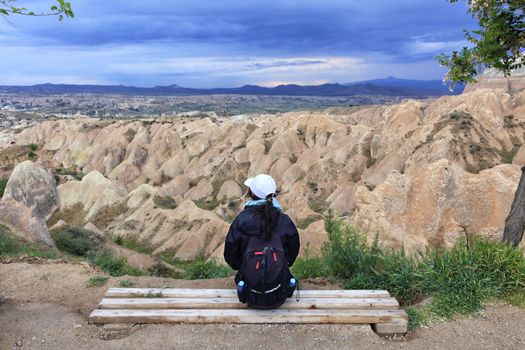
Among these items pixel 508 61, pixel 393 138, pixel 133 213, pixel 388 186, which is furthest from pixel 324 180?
pixel 508 61

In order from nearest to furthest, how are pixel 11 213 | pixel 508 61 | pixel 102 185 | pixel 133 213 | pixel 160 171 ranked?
pixel 508 61 → pixel 11 213 → pixel 133 213 → pixel 102 185 → pixel 160 171

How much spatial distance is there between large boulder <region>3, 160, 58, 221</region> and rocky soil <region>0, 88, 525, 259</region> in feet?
2.62

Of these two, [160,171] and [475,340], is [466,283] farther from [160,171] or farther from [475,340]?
[160,171]

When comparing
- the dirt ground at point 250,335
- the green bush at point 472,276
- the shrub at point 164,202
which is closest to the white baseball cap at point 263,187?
the dirt ground at point 250,335

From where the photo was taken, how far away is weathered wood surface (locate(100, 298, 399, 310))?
16.6 feet

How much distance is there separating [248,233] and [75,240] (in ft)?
53.3

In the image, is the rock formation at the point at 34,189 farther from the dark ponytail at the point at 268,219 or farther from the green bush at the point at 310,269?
the dark ponytail at the point at 268,219

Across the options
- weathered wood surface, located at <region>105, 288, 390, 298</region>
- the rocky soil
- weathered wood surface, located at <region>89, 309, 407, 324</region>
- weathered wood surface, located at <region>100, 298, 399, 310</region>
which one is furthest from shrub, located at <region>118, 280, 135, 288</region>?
the rocky soil

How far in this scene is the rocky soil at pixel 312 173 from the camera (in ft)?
50.8

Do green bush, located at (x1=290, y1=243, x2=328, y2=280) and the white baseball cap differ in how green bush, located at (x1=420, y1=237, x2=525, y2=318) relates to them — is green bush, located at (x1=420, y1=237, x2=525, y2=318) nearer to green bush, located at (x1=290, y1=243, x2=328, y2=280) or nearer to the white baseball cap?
green bush, located at (x1=290, y1=243, x2=328, y2=280)

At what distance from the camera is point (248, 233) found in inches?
192

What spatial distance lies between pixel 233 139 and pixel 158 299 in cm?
5618

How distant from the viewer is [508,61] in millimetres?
5996

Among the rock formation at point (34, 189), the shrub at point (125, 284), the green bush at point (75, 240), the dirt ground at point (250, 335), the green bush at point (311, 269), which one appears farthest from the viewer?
the rock formation at point (34, 189)
